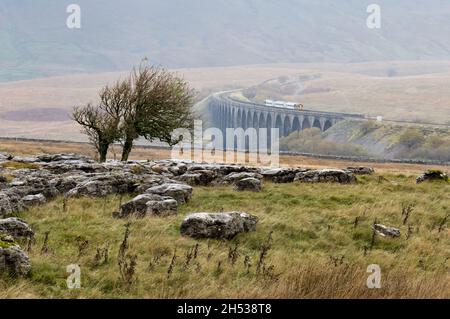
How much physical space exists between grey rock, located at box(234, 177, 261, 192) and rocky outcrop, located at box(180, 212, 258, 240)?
8621 mm

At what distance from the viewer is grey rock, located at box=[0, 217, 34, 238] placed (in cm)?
1426

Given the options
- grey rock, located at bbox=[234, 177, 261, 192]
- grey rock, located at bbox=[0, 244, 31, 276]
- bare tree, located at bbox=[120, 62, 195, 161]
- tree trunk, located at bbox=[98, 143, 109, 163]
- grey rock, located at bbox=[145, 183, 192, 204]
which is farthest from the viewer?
tree trunk, located at bbox=[98, 143, 109, 163]

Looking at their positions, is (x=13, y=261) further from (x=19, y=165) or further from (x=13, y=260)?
(x=19, y=165)

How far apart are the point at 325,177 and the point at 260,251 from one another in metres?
15.1

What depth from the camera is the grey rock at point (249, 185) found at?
82.3ft

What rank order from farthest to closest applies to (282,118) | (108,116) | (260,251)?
(282,118) < (108,116) < (260,251)

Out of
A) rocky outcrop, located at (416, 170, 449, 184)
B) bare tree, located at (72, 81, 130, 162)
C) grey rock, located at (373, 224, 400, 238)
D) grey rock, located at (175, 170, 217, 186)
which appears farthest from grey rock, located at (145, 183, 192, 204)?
bare tree, located at (72, 81, 130, 162)

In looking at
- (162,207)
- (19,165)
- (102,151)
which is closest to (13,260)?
(162,207)

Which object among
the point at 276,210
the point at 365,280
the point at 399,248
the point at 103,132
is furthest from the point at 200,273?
the point at 103,132

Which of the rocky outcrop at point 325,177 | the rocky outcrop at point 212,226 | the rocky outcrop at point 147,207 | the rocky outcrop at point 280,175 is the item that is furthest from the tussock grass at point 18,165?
the rocky outcrop at point 212,226

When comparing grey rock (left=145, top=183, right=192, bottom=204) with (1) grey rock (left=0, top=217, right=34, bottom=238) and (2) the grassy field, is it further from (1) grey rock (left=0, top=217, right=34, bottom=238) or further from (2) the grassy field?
(1) grey rock (left=0, top=217, right=34, bottom=238)

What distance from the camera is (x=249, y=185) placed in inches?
992

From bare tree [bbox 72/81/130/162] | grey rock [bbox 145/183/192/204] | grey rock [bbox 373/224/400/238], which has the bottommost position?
grey rock [bbox 373/224/400/238]
